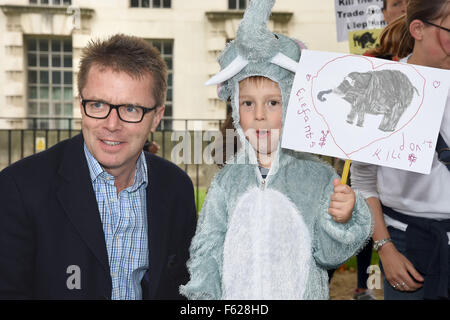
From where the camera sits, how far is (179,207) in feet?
7.56

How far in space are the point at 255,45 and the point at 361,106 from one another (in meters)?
0.48

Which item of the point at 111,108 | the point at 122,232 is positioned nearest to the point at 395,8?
the point at 111,108

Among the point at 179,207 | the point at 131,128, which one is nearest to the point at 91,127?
the point at 131,128

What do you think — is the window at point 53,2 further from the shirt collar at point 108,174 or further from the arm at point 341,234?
the arm at point 341,234

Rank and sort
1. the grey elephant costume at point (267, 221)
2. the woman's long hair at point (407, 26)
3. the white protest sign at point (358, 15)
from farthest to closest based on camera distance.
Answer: the white protest sign at point (358, 15) → the woman's long hair at point (407, 26) → the grey elephant costume at point (267, 221)

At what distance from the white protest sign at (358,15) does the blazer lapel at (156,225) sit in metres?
3.31

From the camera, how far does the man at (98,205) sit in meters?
1.97

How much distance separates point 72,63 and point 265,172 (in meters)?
11.7

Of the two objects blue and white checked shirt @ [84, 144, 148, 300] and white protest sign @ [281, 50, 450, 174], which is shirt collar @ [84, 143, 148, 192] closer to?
blue and white checked shirt @ [84, 144, 148, 300]

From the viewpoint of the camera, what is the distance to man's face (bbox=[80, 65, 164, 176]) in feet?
6.55

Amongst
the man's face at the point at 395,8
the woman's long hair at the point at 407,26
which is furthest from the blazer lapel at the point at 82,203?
the man's face at the point at 395,8

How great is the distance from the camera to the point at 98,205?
2100 millimetres

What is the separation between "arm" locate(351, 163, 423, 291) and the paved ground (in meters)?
2.25
